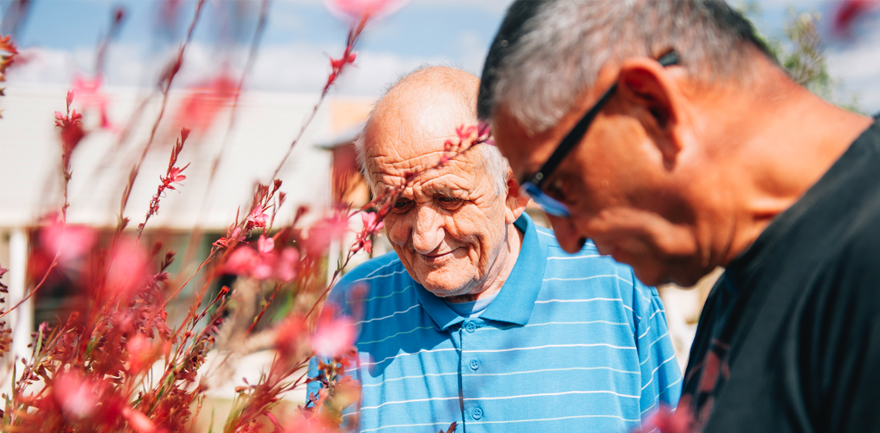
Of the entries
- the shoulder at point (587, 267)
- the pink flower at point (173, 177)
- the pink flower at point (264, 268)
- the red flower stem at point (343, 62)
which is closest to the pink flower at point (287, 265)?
the pink flower at point (264, 268)

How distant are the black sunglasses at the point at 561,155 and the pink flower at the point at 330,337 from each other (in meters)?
0.44

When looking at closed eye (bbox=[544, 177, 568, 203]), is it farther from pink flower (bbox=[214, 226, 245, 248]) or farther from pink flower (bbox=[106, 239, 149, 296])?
pink flower (bbox=[106, 239, 149, 296])

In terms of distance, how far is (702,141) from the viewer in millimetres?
878

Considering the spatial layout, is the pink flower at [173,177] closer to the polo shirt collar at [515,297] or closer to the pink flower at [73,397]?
the pink flower at [73,397]

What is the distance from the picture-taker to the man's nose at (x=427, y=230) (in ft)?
6.46

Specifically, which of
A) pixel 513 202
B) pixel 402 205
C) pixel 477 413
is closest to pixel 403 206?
pixel 402 205

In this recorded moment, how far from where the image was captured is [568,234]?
112 centimetres

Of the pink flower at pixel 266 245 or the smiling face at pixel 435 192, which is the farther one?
the smiling face at pixel 435 192

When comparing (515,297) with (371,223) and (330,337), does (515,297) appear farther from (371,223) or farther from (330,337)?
(330,337)

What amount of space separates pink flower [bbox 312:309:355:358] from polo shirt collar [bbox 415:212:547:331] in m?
1.28

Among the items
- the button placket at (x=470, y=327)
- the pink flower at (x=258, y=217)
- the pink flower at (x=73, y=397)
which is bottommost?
the button placket at (x=470, y=327)

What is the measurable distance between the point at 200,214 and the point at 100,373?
335mm

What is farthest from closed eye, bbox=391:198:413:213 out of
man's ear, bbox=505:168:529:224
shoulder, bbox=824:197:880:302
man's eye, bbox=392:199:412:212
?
shoulder, bbox=824:197:880:302

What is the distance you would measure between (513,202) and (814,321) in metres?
1.47
